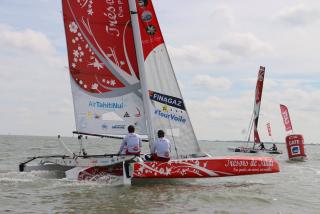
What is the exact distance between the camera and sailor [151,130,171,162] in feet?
42.7

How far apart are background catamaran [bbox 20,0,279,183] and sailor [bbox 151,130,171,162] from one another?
975mm

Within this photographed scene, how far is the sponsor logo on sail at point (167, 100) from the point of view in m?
14.3

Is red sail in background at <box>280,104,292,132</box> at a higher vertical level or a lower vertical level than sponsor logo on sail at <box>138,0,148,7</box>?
lower

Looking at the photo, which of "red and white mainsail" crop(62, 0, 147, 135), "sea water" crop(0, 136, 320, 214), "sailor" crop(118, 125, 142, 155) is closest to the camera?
"sea water" crop(0, 136, 320, 214)

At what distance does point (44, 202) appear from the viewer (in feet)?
34.7

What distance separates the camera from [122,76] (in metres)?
14.6

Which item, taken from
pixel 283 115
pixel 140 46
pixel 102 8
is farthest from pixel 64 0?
pixel 283 115

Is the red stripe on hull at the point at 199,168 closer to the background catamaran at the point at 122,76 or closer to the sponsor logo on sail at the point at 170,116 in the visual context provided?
the background catamaran at the point at 122,76

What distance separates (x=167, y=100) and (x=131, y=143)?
1968 millimetres

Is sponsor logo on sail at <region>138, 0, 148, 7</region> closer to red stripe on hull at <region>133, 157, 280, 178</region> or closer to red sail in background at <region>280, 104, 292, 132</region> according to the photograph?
red stripe on hull at <region>133, 157, 280, 178</region>

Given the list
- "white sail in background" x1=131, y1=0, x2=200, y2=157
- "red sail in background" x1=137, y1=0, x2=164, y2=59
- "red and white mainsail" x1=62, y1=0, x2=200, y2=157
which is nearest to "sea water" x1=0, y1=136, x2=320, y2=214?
"white sail in background" x1=131, y1=0, x2=200, y2=157

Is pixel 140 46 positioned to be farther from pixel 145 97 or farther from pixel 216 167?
pixel 216 167

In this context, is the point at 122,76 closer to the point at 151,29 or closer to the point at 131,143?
the point at 151,29

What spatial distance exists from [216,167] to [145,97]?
3.02 m
